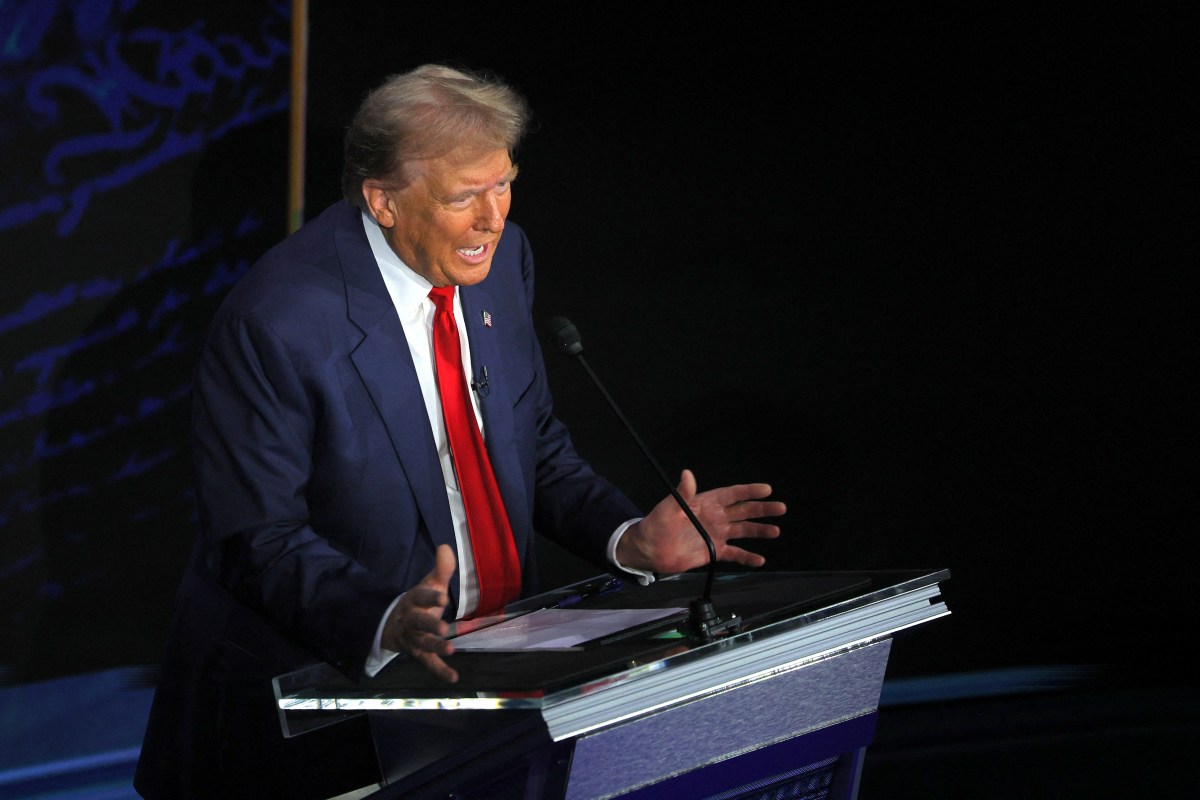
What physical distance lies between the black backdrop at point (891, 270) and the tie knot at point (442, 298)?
870 mm

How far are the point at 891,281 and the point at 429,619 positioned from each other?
2.04m

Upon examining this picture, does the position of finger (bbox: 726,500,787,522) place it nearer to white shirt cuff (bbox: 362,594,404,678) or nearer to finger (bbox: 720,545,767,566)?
finger (bbox: 720,545,767,566)

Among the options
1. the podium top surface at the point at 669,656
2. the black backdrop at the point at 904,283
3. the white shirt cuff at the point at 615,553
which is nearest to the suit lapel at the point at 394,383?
the white shirt cuff at the point at 615,553

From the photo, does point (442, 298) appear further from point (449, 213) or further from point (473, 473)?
point (473, 473)

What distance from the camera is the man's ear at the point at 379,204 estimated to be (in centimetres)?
182

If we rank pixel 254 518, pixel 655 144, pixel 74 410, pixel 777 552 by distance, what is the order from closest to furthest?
pixel 254 518 → pixel 74 410 → pixel 655 144 → pixel 777 552

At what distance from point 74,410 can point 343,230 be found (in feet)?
2.94

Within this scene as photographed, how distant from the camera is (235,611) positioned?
175cm

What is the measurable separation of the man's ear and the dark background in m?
0.84

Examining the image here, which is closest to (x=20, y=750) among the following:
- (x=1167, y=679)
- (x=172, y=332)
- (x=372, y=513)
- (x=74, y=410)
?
(x=74, y=410)

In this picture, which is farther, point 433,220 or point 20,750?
point 20,750

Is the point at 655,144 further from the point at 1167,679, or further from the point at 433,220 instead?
the point at 1167,679

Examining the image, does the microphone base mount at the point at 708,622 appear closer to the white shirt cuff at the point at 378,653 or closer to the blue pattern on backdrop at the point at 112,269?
the white shirt cuff at the point at 378,653

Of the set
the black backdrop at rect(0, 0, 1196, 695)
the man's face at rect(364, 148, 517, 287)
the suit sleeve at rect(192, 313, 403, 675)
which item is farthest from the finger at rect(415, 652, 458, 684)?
the black backdrop at rect(0, 0, 1196, 695)
